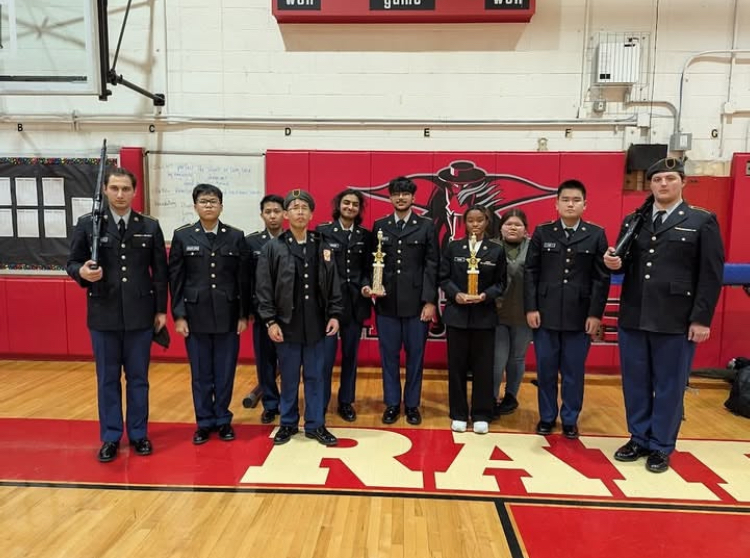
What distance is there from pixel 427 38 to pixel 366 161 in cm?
137

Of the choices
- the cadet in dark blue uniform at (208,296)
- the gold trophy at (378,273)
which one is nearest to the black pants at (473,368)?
the gold trophy at (378,273)

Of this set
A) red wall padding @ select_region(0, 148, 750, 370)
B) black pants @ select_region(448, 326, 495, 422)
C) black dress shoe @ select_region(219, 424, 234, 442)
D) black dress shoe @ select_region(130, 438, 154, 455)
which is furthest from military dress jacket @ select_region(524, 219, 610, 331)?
black dress shoe @ select_region(130, 438, 154, 455)

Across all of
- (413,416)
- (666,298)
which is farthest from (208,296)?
(666,298)

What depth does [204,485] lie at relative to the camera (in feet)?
9.50

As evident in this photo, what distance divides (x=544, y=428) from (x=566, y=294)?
1.00 meters

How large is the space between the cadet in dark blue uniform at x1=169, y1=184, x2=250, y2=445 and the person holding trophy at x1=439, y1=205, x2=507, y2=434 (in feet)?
4.78

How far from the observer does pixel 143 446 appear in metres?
3.29

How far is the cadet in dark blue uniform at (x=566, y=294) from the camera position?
11.3ft

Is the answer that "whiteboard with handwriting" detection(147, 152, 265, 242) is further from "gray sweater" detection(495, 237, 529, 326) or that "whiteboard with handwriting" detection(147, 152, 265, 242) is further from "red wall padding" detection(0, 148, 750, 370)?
"gray sweater" detection(495, 237, 529, 326)

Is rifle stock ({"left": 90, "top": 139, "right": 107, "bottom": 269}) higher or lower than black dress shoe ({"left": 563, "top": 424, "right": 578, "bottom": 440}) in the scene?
higher

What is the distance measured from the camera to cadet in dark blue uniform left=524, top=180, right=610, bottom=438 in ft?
11.3

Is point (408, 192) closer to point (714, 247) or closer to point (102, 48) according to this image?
point (714, 247)

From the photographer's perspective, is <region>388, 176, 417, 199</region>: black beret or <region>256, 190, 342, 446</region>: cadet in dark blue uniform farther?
<region>388, 176, 417, 199</region>: black beret

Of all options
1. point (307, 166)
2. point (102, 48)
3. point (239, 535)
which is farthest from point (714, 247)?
point (102, 48)
